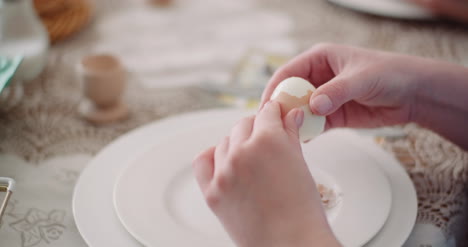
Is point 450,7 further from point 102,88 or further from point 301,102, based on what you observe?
point 102,88

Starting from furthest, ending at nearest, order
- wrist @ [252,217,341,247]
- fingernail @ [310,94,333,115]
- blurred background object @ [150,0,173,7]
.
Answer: blurred background object @ [150,0,173,7] < fingernail @ [310,94,333,115] < wrist @ [252,217,341,247]

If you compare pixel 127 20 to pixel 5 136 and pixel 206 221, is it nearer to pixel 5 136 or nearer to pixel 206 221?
pixel 5 136

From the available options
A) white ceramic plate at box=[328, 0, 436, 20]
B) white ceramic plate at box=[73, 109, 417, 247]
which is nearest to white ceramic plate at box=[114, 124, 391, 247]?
white ceramic plate at box=[73, 109, 417, 247]

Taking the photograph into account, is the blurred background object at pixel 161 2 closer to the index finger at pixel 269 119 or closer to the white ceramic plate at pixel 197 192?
the white ceramic plate at pixel 197 192

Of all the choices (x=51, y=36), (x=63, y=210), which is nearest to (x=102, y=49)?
Answer: (x=51, y=36)

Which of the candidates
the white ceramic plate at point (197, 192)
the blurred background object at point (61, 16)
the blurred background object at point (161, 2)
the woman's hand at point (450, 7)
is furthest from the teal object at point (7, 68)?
the woman's hand at point (450, 7)

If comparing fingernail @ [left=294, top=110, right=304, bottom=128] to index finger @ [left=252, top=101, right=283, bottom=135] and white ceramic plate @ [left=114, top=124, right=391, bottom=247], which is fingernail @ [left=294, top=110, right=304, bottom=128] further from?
white ceramic plate @ [left=114, top=124, right=391, bottom=247]

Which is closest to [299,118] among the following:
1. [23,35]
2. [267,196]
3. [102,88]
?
[267,196]
